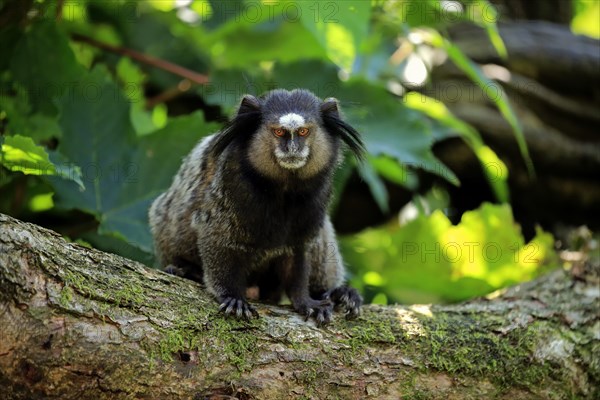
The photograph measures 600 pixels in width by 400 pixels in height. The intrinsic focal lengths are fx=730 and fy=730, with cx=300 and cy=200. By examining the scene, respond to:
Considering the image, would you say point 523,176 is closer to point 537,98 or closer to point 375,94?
point 537,98

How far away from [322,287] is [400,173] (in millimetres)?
1620

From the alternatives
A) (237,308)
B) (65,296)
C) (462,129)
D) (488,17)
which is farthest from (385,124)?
(65,296)

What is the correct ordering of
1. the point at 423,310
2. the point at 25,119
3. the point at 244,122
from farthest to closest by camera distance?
the point at 25,119 < the point at 423,310 < the point at 244,122

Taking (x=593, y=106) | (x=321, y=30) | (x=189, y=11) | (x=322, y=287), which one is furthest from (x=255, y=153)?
(x=593, y=106)

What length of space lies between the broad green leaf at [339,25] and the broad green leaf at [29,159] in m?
1.52

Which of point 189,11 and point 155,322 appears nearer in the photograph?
point 155,322

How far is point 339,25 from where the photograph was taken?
159 inches

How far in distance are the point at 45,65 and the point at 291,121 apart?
2.25 metres

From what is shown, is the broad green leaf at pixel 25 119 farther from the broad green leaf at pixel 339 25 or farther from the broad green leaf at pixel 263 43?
the broad green leaf at pixel 339 25

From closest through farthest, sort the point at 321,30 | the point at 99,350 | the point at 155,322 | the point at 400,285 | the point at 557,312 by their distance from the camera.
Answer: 1. the point at 99,350
2. the point at 155,322
3. the point at 321,30
4. the point at 557,312
5. the point at 400,285

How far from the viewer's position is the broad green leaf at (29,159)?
3871 millimetres

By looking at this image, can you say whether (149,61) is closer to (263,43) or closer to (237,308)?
(263,43)

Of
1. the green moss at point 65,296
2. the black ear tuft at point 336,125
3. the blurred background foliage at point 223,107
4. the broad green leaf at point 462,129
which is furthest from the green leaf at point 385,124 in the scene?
the green moss at point 65,296

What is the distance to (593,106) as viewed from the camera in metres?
7.40
